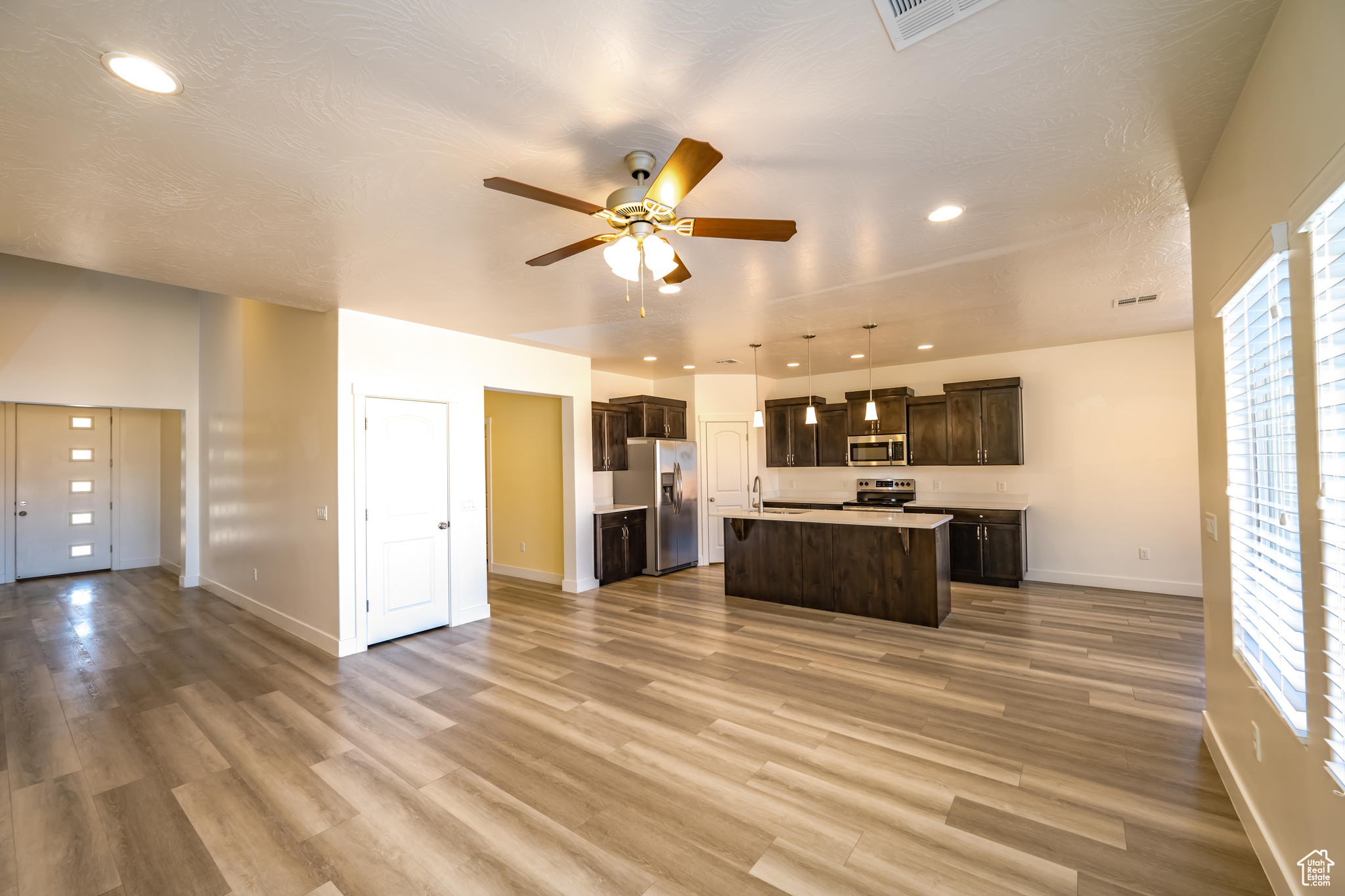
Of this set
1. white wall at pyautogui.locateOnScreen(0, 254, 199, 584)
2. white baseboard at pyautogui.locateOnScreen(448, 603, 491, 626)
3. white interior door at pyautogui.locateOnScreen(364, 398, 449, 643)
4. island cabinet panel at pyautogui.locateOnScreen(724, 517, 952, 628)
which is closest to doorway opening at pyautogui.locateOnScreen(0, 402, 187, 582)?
white wall at pyautogui.locateOnScreen(0, 254, 199, 584)

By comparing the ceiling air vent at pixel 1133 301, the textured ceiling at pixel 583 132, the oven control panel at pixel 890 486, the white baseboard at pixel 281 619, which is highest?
the textured ceiling at pixel 583 132

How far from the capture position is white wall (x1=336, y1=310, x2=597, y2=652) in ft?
14.7

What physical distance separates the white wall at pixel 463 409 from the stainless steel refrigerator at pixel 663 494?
2.54 ft

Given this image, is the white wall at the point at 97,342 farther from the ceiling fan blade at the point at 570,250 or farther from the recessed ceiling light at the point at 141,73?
the ceiling fan blade at the point at 570,250

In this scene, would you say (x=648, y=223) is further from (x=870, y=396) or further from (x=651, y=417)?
(x=870, y=396)

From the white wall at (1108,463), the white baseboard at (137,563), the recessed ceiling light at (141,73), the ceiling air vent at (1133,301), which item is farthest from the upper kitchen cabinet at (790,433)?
the white baseboard at (137,563)

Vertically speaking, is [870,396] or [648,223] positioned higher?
[648,223]

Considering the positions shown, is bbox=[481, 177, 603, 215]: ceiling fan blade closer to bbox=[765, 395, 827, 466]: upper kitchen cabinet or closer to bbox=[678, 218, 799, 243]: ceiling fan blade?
bbox=[678, 218, 799, 243]: ceiling fan blade

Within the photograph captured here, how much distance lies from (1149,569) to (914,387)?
3.13m

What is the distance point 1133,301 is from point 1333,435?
157 inches

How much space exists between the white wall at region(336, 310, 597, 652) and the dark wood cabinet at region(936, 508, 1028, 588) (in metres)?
4.23

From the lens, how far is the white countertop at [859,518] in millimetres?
5043
